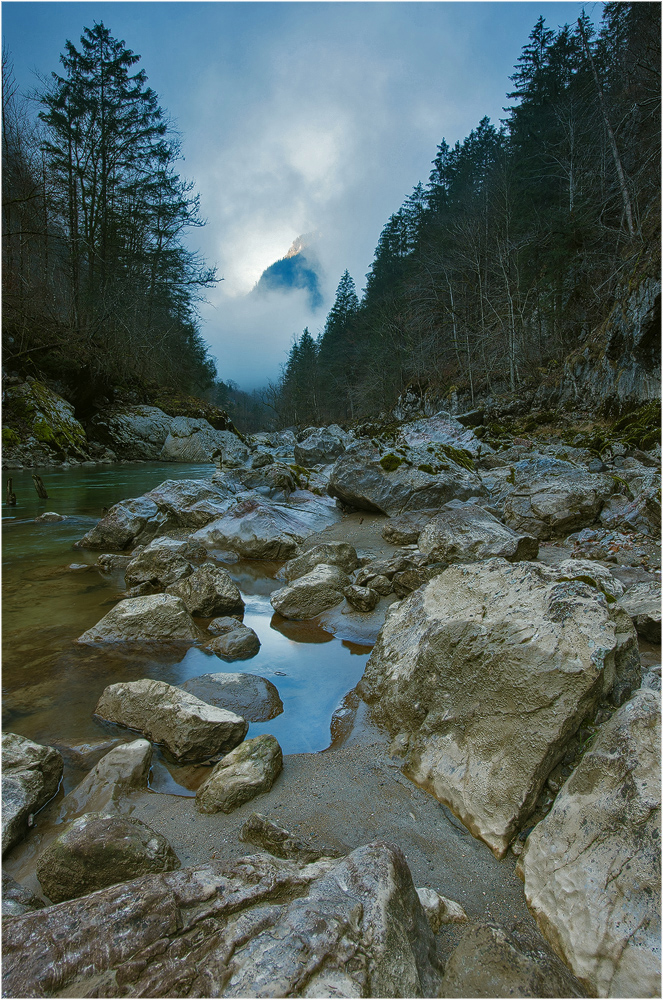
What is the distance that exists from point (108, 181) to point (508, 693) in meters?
26.9

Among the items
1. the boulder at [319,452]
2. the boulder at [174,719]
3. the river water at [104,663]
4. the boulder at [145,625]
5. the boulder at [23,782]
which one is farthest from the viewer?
the boulder at [319,452]

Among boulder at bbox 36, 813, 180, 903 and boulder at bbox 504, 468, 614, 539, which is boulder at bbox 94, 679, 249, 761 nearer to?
boulder at bbox 36, 813, 180, 903

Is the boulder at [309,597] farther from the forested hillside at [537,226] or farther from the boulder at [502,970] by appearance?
the forested hillside at [537,226]

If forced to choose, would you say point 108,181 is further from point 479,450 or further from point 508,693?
point 508,693

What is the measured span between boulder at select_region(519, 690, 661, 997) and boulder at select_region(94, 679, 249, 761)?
1.44m

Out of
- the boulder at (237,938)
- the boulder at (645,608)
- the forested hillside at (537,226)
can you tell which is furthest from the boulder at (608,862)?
the forested hillside at (537,226)

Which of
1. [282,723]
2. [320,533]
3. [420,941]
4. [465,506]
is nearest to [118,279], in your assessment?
[320,533]

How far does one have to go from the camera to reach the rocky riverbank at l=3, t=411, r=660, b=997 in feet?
3.49

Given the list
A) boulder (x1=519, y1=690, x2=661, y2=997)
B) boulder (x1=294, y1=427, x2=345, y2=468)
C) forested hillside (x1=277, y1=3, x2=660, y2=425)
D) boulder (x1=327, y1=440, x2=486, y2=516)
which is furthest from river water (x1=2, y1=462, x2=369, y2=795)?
forested hillside (x1=277, y1=3, x2=660, y2=425)

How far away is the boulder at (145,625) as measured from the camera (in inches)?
140

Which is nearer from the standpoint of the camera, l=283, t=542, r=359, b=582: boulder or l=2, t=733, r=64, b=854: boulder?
l=2, t=733, r=64, b=854: boulder

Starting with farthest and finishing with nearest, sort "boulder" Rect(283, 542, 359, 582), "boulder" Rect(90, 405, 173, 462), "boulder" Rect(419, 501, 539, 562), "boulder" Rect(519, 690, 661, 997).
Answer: "boulder" Rect(90, 405, 173, 462)
"boulder" Rect(283, 542, 359, 582)
"boulder" Rect(419, 501, 539, 562)
"boulder" Rect(519, 690, 661, 997)

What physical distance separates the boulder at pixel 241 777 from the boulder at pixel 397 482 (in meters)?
5.11

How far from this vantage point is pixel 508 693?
1.81m
